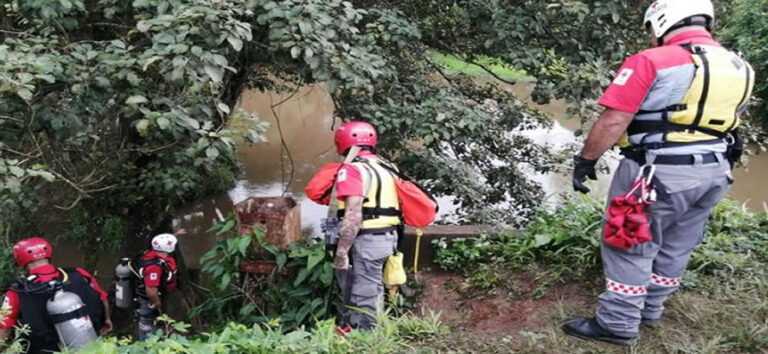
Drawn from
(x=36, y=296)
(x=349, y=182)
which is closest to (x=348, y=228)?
(x=349, y=182)

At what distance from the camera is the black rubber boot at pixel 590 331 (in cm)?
306

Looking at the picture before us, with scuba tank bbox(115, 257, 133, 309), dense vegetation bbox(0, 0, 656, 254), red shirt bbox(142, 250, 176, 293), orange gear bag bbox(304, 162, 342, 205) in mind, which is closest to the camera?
dense vegetation bbox(0, 0, 656, 254)

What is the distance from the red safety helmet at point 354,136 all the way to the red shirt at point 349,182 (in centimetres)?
24

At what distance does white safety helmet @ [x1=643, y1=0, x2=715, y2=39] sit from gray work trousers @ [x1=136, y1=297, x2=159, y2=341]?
4312 mm

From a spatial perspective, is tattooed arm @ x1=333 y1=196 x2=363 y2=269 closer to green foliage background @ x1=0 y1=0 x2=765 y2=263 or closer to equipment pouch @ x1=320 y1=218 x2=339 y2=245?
equipment pouch @ x1=320 y1=218 x2=339 y2=245

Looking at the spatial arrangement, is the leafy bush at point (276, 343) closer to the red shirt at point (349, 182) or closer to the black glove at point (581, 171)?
the red shirt at point (349, 182)

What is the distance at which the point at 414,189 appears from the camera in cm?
372

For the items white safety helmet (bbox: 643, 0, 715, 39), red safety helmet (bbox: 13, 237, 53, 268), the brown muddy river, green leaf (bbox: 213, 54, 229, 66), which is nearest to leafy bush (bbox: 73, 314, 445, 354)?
green leaf (bbox: 213, 54, 229, 66)

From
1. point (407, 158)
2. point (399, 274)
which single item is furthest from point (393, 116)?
point (399, 274)

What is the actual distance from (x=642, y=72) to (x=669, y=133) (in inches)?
13.2

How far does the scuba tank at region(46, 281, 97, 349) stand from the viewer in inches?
160

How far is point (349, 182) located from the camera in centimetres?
341

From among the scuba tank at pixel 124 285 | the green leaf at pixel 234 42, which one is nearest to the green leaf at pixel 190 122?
the green leaf at pixel 234 42

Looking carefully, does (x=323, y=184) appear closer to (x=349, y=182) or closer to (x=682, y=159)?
(x=349, y=182)
